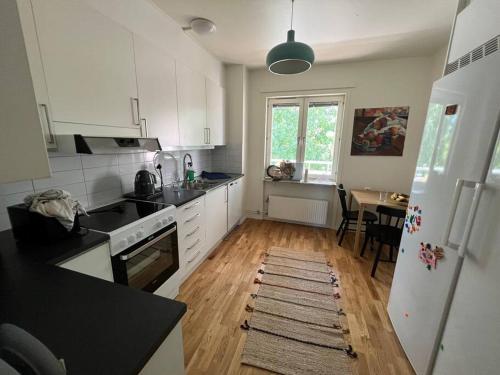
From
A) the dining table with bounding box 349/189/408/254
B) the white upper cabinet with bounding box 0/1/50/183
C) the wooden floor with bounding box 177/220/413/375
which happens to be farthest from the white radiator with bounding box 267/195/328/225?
the white upper cabinet with bounding box 0/1/50/183

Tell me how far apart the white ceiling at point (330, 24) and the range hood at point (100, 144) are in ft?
3.97

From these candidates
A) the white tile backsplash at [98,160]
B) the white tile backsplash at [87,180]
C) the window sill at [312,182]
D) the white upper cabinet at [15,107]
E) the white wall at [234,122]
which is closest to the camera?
the white upper cabinet at [15,107]

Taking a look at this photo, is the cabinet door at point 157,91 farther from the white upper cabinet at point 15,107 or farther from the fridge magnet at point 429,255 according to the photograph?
the fridge magnet at point 429,255

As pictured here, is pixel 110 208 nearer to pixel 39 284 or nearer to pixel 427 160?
pixel 39 284

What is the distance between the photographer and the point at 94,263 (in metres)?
1.16

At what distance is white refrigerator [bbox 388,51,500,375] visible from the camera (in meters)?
0.87

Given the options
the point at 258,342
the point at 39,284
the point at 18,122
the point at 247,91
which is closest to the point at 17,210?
the point at 39,284

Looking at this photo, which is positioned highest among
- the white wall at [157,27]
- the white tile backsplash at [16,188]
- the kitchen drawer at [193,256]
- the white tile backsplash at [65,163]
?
the white wall at [157,27]

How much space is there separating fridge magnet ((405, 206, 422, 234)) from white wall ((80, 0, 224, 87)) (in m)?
2.41

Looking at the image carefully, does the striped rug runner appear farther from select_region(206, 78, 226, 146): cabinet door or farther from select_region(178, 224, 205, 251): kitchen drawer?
select_region(206, 78, 226, 146): cabinet door

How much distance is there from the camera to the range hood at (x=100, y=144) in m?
1.21

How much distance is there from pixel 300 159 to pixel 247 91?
1.42 metres

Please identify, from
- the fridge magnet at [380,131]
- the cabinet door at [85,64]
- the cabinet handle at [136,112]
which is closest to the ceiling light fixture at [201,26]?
the cabinet door at [85,64]

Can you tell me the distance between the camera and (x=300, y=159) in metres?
3.56
